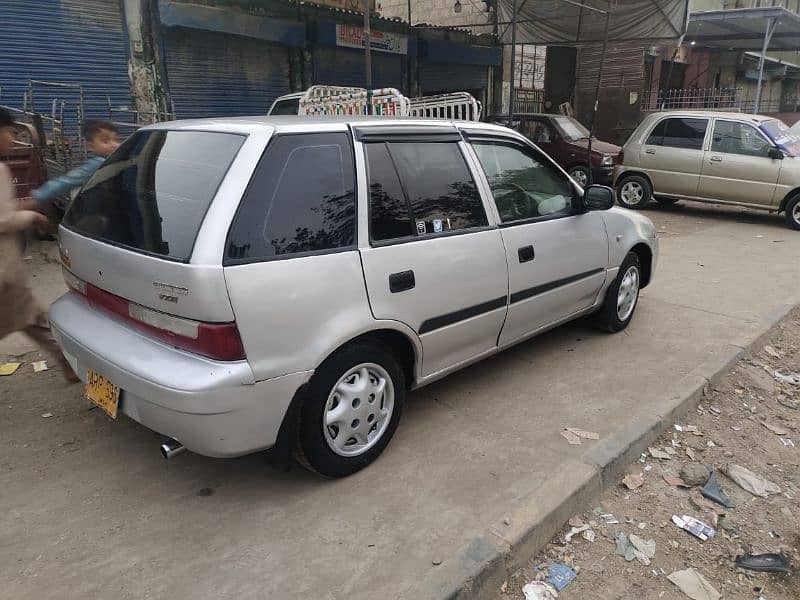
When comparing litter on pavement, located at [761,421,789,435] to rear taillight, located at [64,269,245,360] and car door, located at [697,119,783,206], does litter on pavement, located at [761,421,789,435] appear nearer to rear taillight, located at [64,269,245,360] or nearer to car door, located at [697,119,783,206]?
rear taillight, located at [64,269,245,360]

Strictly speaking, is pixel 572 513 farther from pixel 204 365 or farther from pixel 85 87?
pixel 85 87

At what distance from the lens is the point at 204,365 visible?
239 centimetres

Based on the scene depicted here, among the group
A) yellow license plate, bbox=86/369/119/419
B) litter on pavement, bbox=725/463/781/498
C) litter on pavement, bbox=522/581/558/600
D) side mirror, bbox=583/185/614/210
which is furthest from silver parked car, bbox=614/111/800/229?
yellow license plate, bbox=86/369/119/419

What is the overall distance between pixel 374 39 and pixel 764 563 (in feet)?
42.2

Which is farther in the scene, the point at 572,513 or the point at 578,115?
the point at 578,115

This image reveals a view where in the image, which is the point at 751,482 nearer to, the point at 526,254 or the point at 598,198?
the point at 526,254

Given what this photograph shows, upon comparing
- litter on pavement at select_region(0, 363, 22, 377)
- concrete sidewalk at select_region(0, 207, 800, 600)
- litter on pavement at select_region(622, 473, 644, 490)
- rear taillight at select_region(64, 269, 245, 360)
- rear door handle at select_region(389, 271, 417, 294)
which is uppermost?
rear door handle at select_region(389, 271, 417, 294)

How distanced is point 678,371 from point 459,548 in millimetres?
2518

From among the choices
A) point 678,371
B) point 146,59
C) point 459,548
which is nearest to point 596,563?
point 459,548

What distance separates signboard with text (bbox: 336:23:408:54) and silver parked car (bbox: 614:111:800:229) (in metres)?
5.86

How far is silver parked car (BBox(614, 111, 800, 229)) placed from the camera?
31.5 feet

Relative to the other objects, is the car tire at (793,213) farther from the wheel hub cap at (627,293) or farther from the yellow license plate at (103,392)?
the yellow license plate at (103,392)

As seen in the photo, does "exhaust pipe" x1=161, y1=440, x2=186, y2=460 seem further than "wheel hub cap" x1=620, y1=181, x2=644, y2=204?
No

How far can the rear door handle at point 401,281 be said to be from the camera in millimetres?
2912
